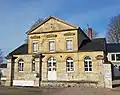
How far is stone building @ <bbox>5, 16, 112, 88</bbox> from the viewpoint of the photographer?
1098 inches

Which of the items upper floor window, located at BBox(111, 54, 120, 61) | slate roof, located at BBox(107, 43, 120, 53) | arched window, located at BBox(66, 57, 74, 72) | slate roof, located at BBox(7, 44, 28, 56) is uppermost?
slate roof, located at BBox(107, 43, 120, 53)

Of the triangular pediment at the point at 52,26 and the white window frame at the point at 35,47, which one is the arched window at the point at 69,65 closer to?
the triangular pediment at the point at 52,26

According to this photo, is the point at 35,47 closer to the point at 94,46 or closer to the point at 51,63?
the point at 51,63

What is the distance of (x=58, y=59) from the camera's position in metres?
29.8

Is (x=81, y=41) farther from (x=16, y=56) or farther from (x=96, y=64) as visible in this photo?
(x=16, y=56)

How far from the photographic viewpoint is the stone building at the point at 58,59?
2789 cm

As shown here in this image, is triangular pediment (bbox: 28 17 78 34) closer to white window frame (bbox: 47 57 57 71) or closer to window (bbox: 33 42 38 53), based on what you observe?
window (bbox: 33 42 38 53)

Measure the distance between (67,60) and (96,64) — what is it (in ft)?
13.7

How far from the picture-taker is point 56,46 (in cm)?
3058

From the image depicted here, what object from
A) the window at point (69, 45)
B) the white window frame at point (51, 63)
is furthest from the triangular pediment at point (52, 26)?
the white window frame at point (51, 63)

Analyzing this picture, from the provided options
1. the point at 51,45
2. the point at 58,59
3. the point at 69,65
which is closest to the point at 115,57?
the point at 69,65

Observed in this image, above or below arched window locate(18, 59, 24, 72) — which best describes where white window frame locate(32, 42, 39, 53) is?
above

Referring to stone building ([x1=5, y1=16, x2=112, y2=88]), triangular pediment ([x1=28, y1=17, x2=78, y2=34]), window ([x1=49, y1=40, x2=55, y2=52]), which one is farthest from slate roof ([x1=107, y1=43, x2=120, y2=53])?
window ([x1=49, y1=40, x2=55, y2=52])

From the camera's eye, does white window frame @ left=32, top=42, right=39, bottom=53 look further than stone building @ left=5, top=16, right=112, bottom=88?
Yes
